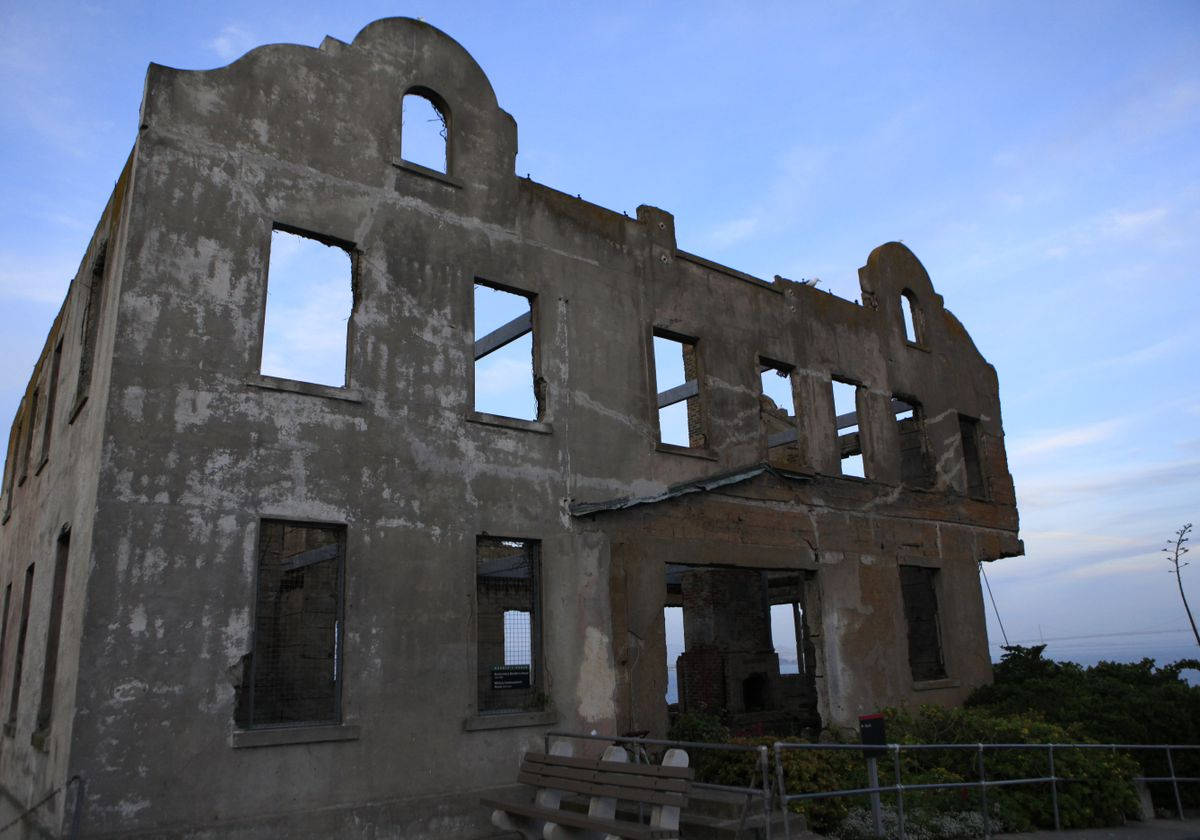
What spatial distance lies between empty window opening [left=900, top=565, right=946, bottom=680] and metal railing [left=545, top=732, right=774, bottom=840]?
280 inches

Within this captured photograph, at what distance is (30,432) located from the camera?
15.3 meters

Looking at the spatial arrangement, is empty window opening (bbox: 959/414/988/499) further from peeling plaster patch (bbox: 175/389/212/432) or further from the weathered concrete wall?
the weathered concrete wall

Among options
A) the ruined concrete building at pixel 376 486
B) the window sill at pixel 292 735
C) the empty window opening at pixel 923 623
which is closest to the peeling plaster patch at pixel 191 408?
the ruined concrete building at pixel 376 486

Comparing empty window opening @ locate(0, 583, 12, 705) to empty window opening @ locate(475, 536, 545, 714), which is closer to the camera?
empty window opening @ locate(475, 536, 545, 714)

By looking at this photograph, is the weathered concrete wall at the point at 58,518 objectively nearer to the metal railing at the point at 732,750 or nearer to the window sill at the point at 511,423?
the window sill at the point at 511,423

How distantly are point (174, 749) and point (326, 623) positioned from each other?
7.46 metres

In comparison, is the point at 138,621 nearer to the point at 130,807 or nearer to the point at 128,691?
the point at 128,691

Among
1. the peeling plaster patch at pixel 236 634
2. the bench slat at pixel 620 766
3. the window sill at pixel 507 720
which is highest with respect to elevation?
the peeling plaster patch at pixel 236 634

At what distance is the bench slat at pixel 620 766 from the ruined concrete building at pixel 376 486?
3.70 feet

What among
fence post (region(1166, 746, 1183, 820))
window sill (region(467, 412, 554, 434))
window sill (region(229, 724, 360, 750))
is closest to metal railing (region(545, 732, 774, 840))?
window sill (region(229, 724, 360, 750))

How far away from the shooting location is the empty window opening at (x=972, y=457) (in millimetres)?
18672

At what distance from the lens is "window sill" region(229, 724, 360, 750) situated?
8750 millimetres

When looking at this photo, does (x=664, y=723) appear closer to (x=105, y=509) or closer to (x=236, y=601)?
(x=236, y=601)

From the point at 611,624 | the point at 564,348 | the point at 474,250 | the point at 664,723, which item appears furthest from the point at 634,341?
the point at 664,723
